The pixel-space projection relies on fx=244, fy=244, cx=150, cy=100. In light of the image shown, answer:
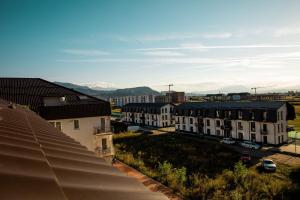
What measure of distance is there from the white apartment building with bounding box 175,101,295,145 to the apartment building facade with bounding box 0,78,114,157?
101 ft

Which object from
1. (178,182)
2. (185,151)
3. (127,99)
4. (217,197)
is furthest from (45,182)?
(127,99)

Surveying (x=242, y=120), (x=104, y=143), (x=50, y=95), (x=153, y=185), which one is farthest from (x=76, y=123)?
(x=242, y=120)

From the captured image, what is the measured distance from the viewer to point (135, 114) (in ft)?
280

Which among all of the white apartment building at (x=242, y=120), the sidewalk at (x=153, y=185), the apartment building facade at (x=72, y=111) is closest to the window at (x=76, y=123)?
the apartment building facade at (x=72, y=111)

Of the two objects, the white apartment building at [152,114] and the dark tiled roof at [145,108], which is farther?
the dark tiled roof at [145,108]

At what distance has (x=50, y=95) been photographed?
79.6 feet

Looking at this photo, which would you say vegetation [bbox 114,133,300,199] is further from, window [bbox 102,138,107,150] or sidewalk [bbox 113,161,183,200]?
window [bbox 102,138,107,150]

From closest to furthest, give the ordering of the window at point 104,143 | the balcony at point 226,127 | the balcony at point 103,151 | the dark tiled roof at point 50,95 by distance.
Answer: the dark tiled roof at point 50,95
the balcony at point 103,151
the window at point 104,143
the balcony at point 226,127

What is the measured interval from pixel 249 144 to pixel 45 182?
4510 centimetres

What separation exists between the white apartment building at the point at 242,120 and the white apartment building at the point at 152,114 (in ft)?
36.4

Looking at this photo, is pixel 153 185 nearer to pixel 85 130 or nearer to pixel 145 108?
pixel 85 130

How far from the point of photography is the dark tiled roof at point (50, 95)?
75.7ft

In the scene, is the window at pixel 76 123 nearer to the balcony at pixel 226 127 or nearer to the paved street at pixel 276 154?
the paved street at pixel 276 154

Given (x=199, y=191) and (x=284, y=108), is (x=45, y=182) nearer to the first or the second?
(x=199, y=191)
